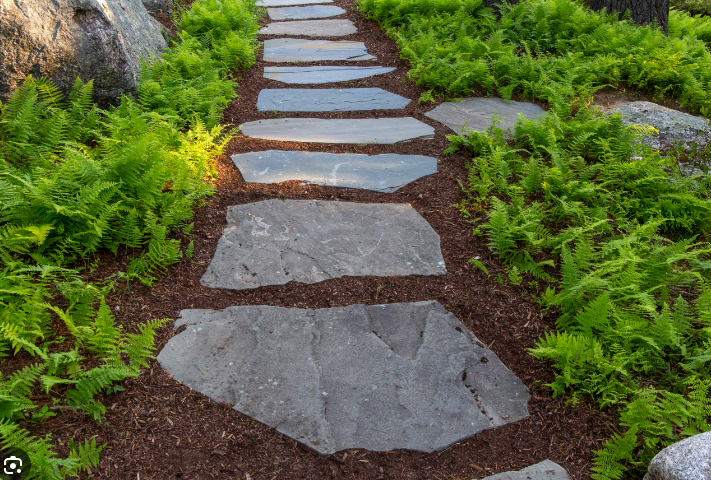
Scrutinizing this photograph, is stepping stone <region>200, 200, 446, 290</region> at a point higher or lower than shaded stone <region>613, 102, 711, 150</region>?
lower

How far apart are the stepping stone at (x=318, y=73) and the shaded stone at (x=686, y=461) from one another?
5.50 m

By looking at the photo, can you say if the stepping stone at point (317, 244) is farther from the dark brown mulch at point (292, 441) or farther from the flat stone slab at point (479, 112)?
the flat stone slab at point (479, 112)

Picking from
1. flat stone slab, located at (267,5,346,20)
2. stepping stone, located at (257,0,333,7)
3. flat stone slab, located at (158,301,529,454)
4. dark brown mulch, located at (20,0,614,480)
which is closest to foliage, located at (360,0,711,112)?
flat stone slab, located at (267,5,346,20)

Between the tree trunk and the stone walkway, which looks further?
the tree trunk


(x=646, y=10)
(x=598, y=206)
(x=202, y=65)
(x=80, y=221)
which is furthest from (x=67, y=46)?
(x=646, y=10)

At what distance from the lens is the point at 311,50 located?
24.7ft

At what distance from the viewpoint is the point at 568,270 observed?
3203mm

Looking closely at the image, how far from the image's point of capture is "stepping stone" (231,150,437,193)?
436 cm

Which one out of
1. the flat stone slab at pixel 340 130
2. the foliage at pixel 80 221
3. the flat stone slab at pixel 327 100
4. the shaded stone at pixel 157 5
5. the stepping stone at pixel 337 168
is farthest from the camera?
the shaded stone at pixel 157 5

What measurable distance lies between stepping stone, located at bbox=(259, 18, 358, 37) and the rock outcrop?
363 centimetres

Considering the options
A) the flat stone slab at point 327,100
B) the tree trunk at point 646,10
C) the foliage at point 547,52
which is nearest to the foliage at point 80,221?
the flat stone slab at point 327,100

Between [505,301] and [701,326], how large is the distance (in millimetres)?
1131

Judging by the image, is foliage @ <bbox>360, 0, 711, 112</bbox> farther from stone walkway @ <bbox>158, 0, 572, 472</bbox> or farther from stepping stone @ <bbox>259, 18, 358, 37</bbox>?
stone walkway @ <bbox>158, 0, 572, 472</bbox>

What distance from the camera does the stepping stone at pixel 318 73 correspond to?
650 centimetres
